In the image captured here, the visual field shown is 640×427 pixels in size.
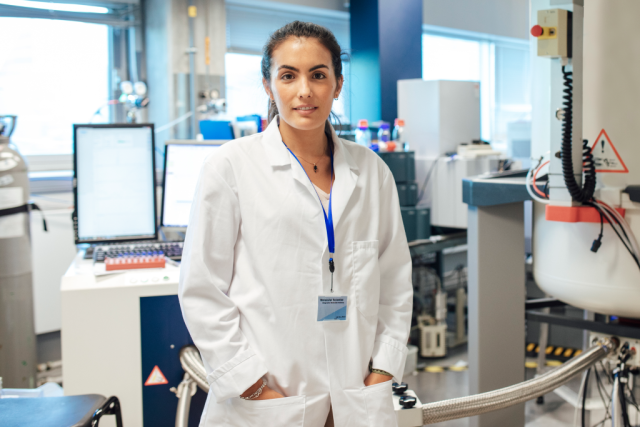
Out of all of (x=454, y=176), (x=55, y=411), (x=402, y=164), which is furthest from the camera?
(x=454, y=176)

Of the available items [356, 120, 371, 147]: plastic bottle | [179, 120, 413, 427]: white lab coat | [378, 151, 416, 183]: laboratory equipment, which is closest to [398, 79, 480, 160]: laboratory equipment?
[378, 151, 416, 183]: laboratory equipment

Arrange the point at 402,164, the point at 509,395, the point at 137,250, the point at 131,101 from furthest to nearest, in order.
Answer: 1. the point at 402,164
2. the point at 131,101
3. the point at 137,250
4. the point at 509,395

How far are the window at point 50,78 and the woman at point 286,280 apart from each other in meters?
2.81

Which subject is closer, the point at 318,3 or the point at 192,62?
the point at 192,62

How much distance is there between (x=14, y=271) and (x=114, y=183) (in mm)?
655

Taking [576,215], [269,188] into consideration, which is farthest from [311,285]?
[576,215]

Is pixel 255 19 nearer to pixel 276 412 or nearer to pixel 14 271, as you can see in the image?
pixel 14 271

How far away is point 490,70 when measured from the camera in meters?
6.13

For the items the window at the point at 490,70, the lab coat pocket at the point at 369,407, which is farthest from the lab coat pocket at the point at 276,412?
the window at the point at 490,70

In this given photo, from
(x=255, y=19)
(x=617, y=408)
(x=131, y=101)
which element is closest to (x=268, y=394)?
(x=617, y=408)

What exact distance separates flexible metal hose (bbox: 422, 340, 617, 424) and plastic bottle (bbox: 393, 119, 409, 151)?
191cm

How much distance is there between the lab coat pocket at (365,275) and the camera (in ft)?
3.68

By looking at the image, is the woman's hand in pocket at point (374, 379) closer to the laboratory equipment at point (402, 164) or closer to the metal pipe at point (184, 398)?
the metal pipe at point (184, 398)

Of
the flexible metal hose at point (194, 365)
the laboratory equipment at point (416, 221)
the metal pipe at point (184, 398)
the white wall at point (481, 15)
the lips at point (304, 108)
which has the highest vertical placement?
the white wall at point (481, 15)
